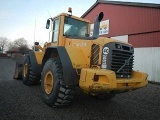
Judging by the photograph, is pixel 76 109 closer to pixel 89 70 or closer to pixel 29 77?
pixel 89 70

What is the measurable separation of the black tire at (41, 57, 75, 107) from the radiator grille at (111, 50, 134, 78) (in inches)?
50.0

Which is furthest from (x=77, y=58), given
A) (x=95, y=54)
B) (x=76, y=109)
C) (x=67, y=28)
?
(x=67, y=28)

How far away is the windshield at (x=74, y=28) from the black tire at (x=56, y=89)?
1201 mm

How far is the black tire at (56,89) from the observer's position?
5.62m

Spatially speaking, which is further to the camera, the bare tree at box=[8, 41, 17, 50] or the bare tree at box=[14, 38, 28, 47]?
the bare tree at box=[8, 41, 17, 50]

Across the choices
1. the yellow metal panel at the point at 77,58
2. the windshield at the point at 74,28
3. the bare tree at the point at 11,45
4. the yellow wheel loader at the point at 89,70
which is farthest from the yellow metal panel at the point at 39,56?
the bare tree at the point at 11,45

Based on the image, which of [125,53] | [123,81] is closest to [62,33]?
[125,53]

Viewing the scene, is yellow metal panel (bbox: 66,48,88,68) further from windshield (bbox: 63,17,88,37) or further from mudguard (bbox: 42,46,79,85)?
windshield (bbox: 63,17,88,37)

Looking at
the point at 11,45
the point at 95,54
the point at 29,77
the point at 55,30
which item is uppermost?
the point at 11,45

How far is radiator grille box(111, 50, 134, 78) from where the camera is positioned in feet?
18.5

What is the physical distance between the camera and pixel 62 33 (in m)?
7.05

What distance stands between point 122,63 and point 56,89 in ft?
6.35

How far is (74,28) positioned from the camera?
23.8 ft

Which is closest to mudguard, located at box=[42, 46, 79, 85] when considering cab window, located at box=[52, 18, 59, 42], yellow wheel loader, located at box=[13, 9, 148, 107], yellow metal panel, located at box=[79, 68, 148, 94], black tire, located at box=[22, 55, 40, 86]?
yellow wheel loader, located at box=[13, 9, 148, 107]
